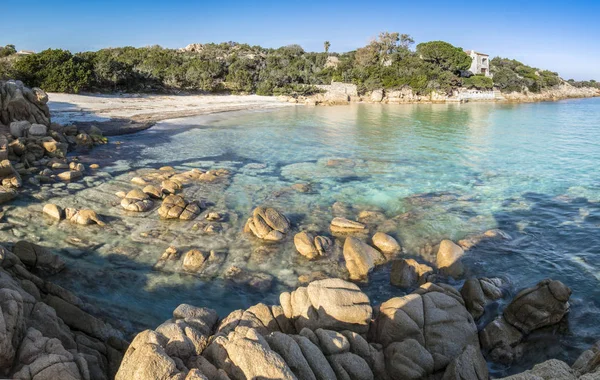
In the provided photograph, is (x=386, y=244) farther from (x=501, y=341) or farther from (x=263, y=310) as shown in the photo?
(x=263, y=310)

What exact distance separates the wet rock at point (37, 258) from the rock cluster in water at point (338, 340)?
5710 millimetres

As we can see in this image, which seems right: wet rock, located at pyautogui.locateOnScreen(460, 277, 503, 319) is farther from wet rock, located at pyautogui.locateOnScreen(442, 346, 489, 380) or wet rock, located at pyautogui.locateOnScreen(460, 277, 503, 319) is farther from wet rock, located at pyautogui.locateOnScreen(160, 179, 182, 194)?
wet rock, located at pyautogui.locateOnScreen(160, 179, 182, 194)

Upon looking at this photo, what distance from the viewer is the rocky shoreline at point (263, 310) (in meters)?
5.73

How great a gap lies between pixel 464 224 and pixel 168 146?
21.8 meters

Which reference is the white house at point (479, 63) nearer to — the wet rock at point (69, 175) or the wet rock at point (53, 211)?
the wet rock at point (69, 175)

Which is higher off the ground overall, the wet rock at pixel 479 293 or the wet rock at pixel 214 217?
the wet rock at pixel 214 217

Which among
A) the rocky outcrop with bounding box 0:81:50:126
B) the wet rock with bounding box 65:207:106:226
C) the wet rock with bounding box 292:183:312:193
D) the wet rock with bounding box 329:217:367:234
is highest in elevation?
the rocky outcrop with bounding box 0:81:50:126

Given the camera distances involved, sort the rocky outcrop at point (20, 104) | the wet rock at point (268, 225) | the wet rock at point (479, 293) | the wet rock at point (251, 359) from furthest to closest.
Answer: the rocky outcrop at point (20, 104) → the wet rock at point (268, 225) → the wet rock at point (479, 293) → the wet rock at point (251, 359)

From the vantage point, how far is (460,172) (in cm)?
2308

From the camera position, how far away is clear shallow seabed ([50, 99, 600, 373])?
34.0 ft

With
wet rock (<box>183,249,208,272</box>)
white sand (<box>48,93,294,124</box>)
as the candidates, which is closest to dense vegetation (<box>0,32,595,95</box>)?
white sand (<box>48,93,294,124</box>)

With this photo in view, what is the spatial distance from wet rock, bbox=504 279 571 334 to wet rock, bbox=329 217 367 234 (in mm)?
5888

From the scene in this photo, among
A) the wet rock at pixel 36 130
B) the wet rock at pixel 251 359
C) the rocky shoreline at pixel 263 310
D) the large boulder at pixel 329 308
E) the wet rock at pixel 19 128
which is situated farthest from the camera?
the wet rock at pixel 36 130

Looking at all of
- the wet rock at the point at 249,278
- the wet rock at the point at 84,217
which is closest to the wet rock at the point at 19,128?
the wet rock at the point at 84,217
